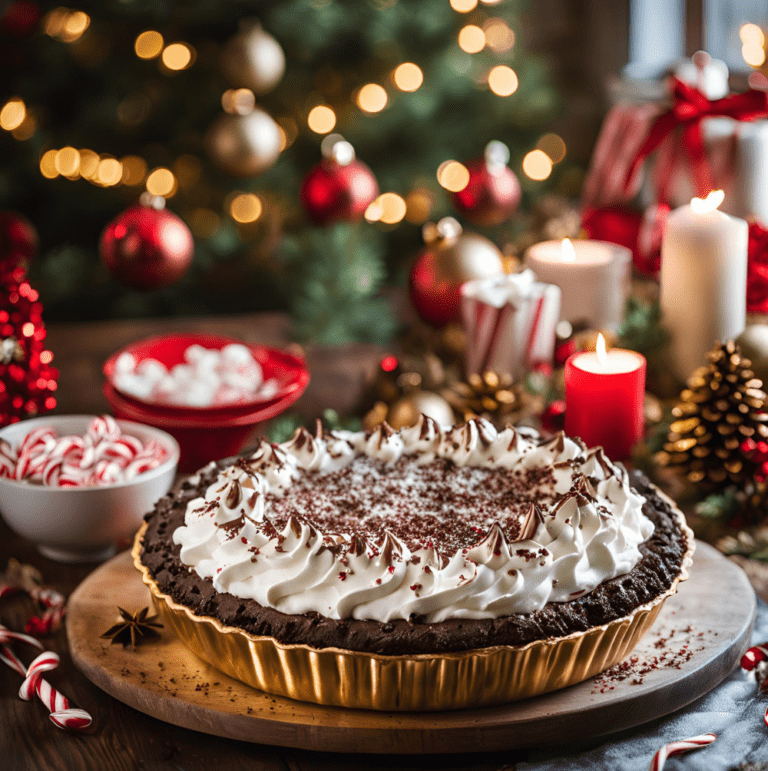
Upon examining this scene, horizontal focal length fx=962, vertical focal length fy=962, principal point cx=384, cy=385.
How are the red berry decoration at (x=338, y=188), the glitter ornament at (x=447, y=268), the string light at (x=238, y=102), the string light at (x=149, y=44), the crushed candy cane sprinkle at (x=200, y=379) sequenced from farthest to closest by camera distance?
the string light at (x=149, y=44), the string light at (x=238, y=102), the red berry decoration at (x=338, y=188), the glitter ornament at (x=447, y=268), the crushed candy cane sprinkle at (x=200, y=379)

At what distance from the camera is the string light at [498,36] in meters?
3.51

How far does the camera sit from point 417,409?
199 cm

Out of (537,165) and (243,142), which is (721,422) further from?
(537,165)

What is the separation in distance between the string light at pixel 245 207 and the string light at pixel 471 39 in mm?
917

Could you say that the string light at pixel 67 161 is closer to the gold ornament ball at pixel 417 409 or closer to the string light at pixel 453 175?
the string light at pixel 453 175

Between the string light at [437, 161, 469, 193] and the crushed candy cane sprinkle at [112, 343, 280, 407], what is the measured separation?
56.3 inches

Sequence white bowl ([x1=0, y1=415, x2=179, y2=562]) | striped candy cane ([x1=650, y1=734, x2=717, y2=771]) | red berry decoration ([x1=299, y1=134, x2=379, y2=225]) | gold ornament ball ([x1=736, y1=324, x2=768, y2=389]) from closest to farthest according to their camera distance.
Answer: striped candy cane ([x1=650, y1=734, x2=717, y2=771])
white bowl ([x1=0, y1=415, x2=179, y2=562])
gold ornament ball ([x1=736, y1=324, x2=768, y2=389])
red berry decoration ([x1=299, y1=134, x2=379, y2=225])

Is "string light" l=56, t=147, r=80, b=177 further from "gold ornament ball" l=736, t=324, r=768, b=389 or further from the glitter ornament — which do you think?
"gold ornament ball" l=736, t=324, r=768, b=389

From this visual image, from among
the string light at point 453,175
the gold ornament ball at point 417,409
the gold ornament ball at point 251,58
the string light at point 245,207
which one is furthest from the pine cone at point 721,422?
the string light at point 245,207

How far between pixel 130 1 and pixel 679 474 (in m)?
2.17

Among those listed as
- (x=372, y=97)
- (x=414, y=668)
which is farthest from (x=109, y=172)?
(x=414, y=668)

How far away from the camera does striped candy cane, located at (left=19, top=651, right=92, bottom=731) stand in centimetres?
125

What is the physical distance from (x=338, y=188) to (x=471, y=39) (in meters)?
1.14

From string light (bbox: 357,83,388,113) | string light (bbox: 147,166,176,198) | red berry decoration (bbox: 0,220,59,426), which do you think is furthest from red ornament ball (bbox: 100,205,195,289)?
string light (bbox: 357,83,388,113)
